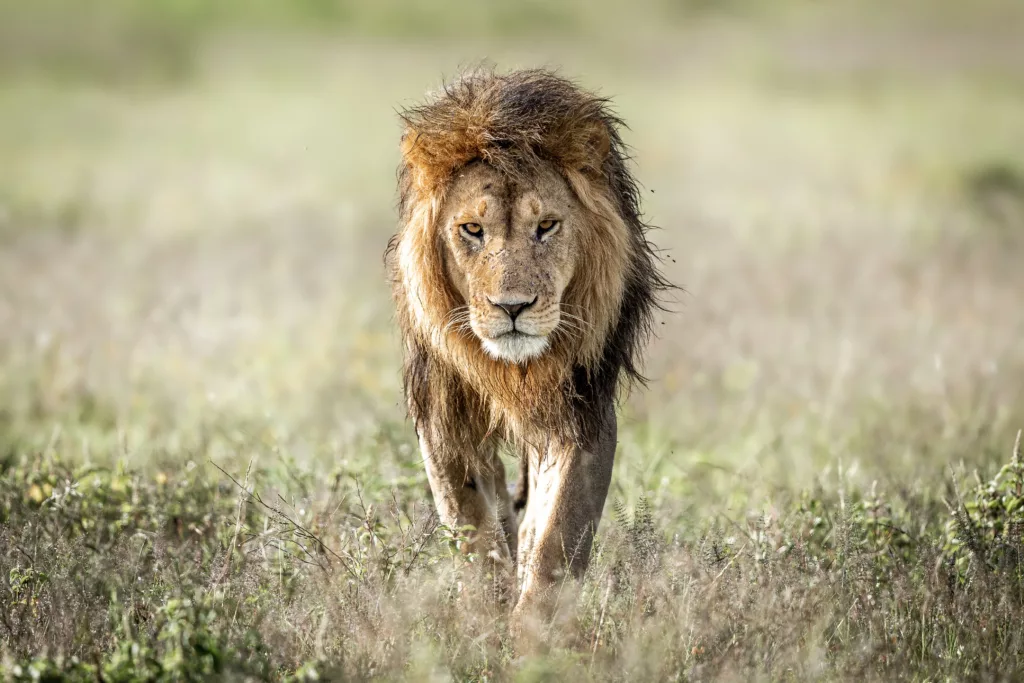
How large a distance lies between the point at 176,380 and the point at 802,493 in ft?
17.3

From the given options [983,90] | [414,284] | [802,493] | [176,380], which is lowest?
[176,380]

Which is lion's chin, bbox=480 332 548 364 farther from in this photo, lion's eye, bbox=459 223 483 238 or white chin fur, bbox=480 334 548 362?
lion's eye, bbox=459 223 483 238

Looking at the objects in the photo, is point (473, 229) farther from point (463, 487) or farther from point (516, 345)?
point (463, 487)

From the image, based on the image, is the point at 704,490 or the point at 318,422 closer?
the point at 704,490

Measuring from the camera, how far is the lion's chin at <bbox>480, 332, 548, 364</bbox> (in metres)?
4.82

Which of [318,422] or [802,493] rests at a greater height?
[802,493]

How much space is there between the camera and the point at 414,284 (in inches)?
200

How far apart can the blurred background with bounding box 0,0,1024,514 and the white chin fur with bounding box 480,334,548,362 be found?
81 centimetres

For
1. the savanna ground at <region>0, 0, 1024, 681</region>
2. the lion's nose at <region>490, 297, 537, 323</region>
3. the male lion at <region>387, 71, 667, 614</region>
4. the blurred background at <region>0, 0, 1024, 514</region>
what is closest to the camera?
the savanna ground at <region>0, 0, 1024, 681</region>

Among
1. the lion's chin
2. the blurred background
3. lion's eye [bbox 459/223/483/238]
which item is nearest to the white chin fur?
the lion's chin

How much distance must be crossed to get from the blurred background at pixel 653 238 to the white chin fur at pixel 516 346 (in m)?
0.81

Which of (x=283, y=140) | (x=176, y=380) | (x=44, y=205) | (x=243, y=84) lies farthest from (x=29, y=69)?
(x=176, y=380)

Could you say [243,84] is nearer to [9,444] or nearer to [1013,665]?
[9,444]

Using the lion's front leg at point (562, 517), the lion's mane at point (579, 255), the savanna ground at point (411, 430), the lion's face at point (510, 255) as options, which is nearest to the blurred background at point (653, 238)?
the savanna ground at point (411, 430)
